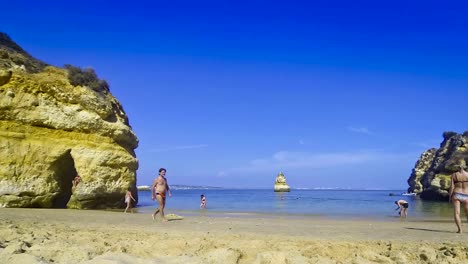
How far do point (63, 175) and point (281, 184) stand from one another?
7619 centimetres

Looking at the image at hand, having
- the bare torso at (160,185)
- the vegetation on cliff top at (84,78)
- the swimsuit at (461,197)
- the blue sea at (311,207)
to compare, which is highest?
the vegetation on cliff top at (84,78)

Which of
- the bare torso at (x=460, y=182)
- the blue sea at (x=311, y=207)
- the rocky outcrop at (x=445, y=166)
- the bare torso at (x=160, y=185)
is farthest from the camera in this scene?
the rocky outcrop at (x=445, y=166)

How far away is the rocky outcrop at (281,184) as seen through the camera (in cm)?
9375

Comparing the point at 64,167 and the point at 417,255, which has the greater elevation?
the point at 64,167

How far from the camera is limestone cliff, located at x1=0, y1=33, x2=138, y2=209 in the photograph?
18328 millimetres

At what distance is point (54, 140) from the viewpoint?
1966 centimetres

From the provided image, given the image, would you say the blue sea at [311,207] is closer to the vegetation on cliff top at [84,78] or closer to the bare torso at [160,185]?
the vegetation on cliff top at [84,78]

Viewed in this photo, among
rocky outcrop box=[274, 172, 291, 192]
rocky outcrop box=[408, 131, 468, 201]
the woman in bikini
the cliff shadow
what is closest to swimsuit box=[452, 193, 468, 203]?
the woman in bikini

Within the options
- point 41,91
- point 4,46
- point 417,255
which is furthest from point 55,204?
point 417,255

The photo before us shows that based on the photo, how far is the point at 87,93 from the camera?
21141mm

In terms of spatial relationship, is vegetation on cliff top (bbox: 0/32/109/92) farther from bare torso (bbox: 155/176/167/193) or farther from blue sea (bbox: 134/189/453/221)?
bare torso (bbox: 155/176/167/193)

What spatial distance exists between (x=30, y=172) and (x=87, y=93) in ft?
17.0

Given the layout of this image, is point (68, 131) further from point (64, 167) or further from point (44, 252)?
point (44, 252)

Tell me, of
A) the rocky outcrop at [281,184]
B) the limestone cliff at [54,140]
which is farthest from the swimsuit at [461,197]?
the rocky outcrop at [281,184]
